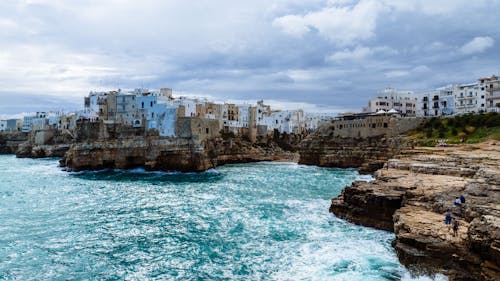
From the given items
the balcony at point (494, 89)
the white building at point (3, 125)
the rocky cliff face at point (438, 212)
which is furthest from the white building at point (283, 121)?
the white building at point (3, 125)

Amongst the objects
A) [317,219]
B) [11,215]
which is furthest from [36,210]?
[317,219]

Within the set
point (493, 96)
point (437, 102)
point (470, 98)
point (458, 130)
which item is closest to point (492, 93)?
point (493, 96)

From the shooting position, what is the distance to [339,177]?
44.5 metres

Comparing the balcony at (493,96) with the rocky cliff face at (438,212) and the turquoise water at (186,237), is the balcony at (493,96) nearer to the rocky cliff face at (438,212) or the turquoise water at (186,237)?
the rocky cliff face at (438,212)

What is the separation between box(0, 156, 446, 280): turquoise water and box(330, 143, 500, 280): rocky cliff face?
3.93 feet

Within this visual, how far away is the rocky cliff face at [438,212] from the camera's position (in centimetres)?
1203

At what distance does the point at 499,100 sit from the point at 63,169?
7226 centimetres

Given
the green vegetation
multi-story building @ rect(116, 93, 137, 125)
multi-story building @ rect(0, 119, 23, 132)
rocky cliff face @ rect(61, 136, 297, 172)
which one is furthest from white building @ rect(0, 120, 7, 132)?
the green vegetation

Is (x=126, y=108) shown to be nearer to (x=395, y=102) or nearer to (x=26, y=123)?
(x=395, y=102)

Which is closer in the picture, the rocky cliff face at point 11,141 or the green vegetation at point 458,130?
the green vegetation at point 458,130

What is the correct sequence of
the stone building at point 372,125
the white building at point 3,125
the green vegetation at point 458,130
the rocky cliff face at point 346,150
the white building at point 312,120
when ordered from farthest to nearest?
the white building at point 3,125
the white building at point 312,120
the stone building at point 372,125
the rocky cliff face at point 346,150
the green vegetation at point 458,130

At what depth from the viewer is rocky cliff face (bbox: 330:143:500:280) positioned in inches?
474

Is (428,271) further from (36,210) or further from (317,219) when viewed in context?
(36,210)

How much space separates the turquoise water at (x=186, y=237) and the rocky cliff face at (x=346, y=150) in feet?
72.7
